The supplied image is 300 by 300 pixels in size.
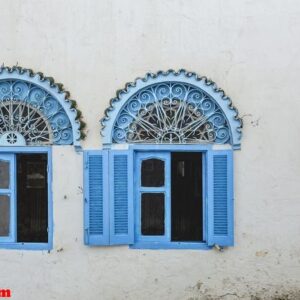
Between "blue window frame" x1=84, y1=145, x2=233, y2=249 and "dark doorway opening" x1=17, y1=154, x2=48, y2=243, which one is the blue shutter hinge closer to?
"blue window frame" x1=84, y1=145, x2=233, y2=249

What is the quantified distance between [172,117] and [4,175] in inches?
72.0

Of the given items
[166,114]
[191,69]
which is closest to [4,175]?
[166,114]

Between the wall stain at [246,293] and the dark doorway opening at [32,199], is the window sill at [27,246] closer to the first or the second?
the dark doorway opening at [32,199]

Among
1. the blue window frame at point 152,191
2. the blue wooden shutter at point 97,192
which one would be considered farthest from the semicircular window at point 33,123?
the blue window frame at point 152,191

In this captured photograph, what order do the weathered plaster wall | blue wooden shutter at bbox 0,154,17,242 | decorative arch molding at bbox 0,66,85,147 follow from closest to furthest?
1. the weathered plaster wall
2. decorative arch molding at bbox 0,66,85,147
3. blue wooden shutter at bbox 0,154,17,242

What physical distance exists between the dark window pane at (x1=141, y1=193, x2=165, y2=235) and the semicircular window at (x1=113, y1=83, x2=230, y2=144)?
1.90ft

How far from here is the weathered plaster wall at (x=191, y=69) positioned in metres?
4.85

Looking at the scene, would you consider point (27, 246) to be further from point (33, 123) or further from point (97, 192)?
point (33, 123)

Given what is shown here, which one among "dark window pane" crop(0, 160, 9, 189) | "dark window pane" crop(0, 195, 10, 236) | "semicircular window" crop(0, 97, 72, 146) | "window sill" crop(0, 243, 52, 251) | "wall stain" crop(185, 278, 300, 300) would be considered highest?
"semicircular window" crop(0, 97, 72, 146)

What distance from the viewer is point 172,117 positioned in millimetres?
4949

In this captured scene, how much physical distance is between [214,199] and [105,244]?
3.84 ft

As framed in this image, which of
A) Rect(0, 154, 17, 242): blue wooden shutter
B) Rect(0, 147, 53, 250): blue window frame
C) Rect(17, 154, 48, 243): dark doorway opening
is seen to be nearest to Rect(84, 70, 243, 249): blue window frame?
Rect(0, 147, 53, 250): blue window frame

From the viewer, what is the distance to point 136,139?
4.97 meters

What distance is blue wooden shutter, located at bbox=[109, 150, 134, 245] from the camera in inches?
194
